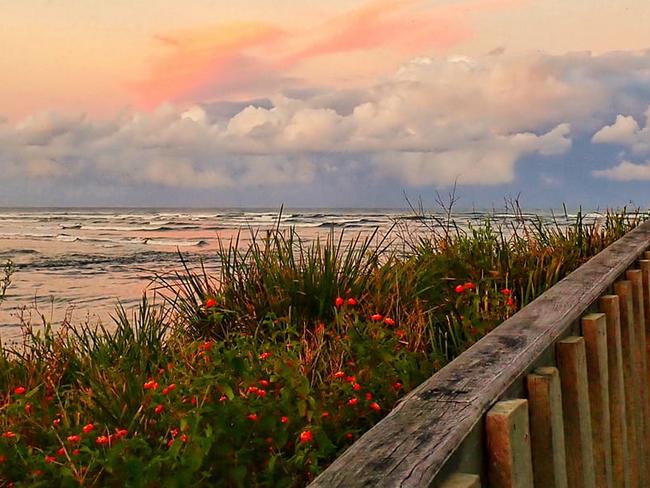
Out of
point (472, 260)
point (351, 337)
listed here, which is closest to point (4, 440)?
point (351, 337)

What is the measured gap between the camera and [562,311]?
243 centimetres

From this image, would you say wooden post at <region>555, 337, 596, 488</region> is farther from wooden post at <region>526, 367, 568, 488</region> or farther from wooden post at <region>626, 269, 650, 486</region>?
wooden post at <region>626, 269, 650, 486</region>

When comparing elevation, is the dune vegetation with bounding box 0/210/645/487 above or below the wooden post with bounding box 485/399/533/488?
below

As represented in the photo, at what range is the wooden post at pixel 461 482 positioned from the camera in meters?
1.34

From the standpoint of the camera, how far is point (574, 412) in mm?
2322

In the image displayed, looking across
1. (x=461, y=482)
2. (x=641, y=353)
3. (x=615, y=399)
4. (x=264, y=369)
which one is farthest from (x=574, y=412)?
(x=264, y=369)

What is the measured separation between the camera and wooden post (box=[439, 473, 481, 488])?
52.8 inches

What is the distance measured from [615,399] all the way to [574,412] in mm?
703

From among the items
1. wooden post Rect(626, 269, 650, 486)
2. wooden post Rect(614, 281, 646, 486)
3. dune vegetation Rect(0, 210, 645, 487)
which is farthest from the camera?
wooden post Rect(626, 269, 650, 486)

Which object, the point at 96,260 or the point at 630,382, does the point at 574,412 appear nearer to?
the point at 630,382

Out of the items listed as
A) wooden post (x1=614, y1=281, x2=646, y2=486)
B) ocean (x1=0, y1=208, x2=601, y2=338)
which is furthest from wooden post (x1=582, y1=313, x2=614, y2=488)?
ocean (x1=0, y1=208, x2=601, y2=338)

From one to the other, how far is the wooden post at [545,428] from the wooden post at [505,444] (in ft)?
0.96

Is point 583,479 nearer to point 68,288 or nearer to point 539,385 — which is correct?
point 539,385

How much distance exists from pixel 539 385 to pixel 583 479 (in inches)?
22.6
